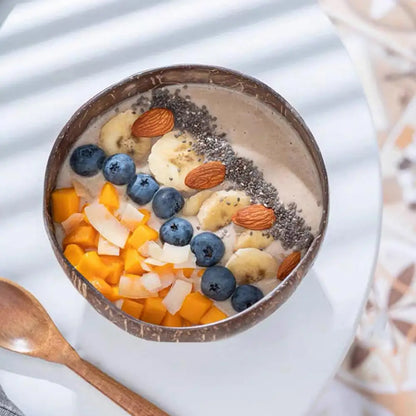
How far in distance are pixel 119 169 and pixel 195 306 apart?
8.0 inches

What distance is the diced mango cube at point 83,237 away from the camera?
0.94 metres

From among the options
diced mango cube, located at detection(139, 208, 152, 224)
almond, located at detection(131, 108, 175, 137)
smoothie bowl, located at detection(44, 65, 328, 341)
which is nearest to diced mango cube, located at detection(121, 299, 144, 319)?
smoothie bowl, located at detection(44, 65, 328, 341)

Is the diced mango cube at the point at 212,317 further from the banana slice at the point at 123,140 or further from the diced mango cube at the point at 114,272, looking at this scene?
the banana slice at the point at 123,140

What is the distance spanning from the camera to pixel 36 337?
1.00m

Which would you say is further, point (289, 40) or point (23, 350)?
point (289, 40)

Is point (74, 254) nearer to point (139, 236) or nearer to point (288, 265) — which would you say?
point (139, 236)

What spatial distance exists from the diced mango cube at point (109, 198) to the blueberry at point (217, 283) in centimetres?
15

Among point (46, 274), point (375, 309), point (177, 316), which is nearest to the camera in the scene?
point (177, 316)

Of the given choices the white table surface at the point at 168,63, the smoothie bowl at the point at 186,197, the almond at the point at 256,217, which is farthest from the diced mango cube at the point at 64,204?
the almond at the point at 256,217

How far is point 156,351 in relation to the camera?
0.99m

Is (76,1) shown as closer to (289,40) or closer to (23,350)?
(289,40)

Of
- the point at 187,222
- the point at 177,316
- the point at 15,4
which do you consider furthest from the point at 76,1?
the point at 177,316

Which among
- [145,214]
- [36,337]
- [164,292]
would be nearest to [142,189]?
[145,214]

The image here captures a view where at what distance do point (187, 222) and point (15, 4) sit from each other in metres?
0.50
